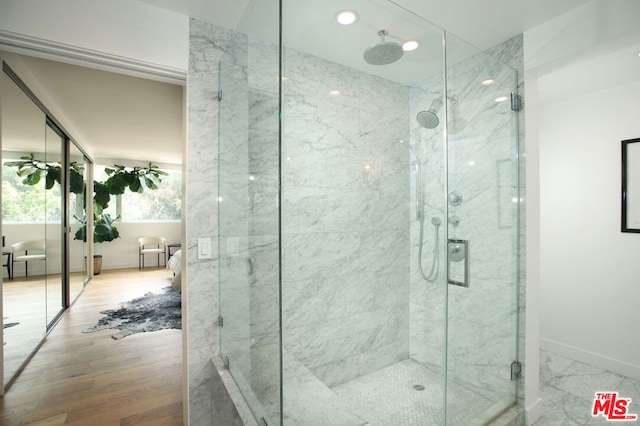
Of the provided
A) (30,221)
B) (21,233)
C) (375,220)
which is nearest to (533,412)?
(375,220)

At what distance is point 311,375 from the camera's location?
1.64 meters

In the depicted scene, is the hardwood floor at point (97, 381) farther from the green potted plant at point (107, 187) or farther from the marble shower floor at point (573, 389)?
the marble shower floor at point (573, 389)

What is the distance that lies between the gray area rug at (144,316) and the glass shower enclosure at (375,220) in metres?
2.34

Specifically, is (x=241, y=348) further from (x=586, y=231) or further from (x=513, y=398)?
(x=586, y=231)

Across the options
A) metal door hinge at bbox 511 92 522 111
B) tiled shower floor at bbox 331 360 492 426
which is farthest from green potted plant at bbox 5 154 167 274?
metal door hinge at bbox 511 92 522 111

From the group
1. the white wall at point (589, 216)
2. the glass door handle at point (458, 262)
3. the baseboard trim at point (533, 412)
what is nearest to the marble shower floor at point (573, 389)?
the baseboard trim at point (533, 412)

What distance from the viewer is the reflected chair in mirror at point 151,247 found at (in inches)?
268

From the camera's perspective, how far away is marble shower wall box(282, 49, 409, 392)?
1521mm

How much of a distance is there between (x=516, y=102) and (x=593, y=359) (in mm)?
2382

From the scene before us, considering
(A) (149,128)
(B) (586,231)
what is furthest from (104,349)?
(B) (586,231)

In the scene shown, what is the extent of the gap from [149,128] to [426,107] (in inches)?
175

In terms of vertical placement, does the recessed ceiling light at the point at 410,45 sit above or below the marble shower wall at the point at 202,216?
above

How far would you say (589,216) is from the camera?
262cm

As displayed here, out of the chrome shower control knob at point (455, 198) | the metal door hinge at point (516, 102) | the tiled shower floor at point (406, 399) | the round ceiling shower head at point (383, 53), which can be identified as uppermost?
the round ceiling shower head at point (383, 53)
